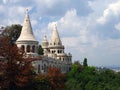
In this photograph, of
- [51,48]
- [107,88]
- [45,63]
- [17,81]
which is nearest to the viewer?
[17,81]

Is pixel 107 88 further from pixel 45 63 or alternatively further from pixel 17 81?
pixel 17 81

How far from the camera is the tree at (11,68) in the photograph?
45250 millimetres

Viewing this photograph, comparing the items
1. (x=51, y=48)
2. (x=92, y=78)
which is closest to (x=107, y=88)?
(x=92, y=78)

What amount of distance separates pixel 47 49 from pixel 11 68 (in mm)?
63354

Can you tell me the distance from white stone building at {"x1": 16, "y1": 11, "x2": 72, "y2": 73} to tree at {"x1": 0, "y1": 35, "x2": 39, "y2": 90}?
1041 inches

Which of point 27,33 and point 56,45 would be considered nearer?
point 27,33

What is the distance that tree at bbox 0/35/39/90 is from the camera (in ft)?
148

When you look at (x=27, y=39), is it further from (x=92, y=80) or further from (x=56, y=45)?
(x=56, y=45)

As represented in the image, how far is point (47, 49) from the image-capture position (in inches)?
4289

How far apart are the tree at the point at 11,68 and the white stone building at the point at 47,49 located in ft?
86.7

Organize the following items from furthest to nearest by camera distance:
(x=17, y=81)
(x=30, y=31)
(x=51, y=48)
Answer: (x=51, y=48)
(x=30, y=31)
(x=17, y=81)

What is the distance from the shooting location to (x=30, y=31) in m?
74.6

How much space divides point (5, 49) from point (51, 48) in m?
59.0

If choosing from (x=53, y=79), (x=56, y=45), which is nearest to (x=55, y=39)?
(x=56, y=45)
